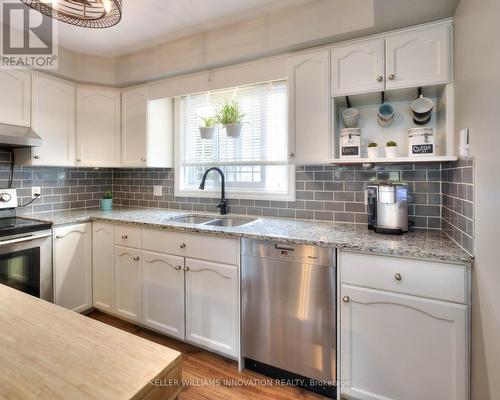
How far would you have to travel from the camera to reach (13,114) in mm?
2221

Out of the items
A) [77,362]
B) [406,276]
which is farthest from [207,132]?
[77,362]

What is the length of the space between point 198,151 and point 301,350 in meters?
1.94

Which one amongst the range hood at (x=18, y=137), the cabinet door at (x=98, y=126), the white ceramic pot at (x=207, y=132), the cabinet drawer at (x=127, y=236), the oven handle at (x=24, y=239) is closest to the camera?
the oven handle at (x=24, y=239)

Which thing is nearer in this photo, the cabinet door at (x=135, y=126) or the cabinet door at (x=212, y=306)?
the cabinet door at (x=212, y=306)

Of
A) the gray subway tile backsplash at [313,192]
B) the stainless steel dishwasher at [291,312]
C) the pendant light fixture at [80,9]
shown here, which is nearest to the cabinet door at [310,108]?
the gray subway tile backsplash at [313,192]

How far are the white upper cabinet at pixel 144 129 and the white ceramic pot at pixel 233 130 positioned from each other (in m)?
0.77

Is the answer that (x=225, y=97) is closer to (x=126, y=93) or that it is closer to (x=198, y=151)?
(x=198, y=151)

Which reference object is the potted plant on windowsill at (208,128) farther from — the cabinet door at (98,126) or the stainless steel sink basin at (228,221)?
the cabinet door at (98,126)

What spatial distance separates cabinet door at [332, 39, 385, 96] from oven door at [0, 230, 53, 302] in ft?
7.76

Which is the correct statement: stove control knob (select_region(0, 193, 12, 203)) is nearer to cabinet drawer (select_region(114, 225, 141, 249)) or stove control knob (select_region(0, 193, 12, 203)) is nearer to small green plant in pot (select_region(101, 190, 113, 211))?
small green plant in pot (select_region(101, 190, 113, 211))

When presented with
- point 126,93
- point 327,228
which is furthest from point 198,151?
point 327,228

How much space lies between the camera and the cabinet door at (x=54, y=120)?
2371mm

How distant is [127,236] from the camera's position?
2330 millimetres

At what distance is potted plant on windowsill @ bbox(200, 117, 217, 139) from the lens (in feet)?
8.29
